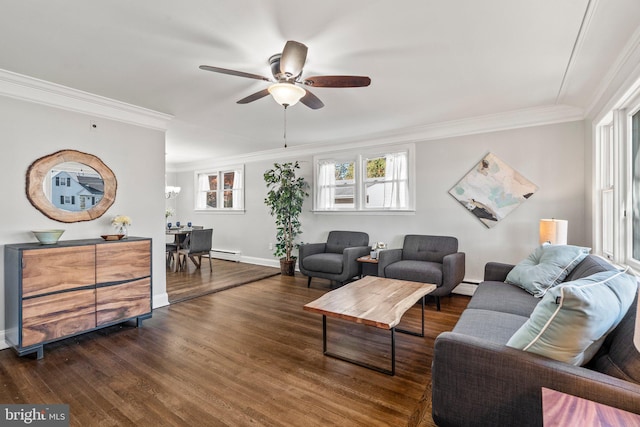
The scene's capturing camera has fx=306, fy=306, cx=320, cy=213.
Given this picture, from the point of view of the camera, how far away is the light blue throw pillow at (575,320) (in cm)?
119

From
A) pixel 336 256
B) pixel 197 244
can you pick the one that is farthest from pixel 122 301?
pixel 336 256

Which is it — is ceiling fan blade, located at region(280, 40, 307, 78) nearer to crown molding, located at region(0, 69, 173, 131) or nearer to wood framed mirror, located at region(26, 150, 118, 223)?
crown molding, located at region(0, 69, 173, 131)

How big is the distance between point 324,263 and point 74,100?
347 cm

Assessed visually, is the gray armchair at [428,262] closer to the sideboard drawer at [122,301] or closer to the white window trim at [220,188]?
the sideboard drawer at [122,301]

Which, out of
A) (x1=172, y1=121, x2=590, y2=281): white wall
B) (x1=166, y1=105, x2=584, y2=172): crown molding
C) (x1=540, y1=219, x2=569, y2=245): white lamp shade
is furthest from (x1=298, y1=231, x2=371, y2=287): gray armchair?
(x1=540, y1=219, x2=569, y2=245): white lamp shade

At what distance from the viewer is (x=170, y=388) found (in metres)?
2.07

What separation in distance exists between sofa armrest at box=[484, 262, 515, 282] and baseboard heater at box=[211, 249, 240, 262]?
5080mm

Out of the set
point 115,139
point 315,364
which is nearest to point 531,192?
point 315,364

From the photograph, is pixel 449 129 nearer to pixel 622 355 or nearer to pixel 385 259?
pixel 385 259

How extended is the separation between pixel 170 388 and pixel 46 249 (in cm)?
164

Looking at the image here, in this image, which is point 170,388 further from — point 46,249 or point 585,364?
point 585,364

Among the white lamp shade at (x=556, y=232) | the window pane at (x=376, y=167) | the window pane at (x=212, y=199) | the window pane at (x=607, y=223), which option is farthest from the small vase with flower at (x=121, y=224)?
the window pane at (x=607, y=223)

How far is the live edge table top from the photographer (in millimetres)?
2119

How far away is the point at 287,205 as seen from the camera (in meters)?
5.54
